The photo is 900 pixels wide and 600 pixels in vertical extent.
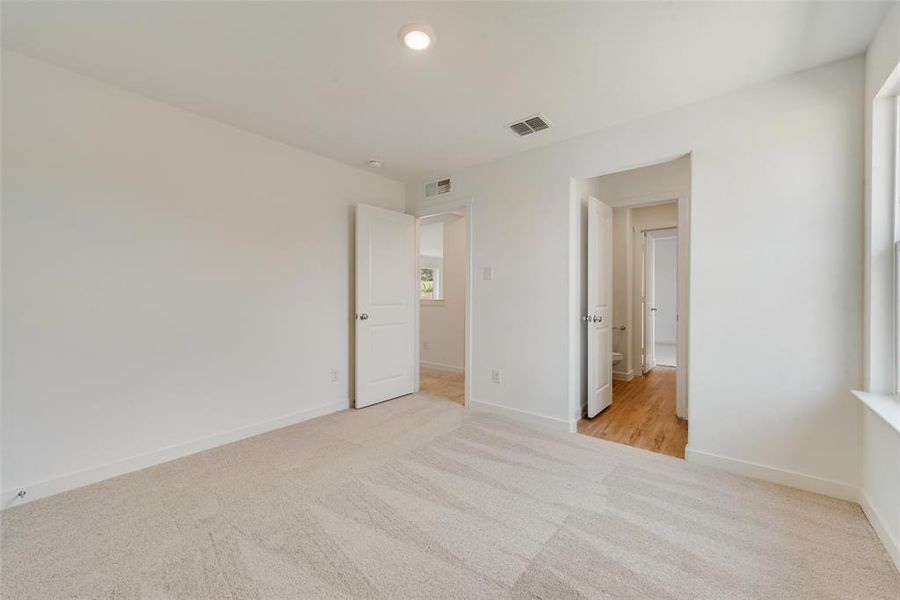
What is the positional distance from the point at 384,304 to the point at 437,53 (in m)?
2.36

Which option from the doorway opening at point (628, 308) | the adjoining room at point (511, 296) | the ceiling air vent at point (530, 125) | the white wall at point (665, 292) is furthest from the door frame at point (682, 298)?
the white wall at point (665, 292)

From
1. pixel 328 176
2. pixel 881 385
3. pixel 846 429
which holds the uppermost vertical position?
pixel 328 176

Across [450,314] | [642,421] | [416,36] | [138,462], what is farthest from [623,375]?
[138,462]

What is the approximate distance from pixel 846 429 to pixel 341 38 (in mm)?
3366

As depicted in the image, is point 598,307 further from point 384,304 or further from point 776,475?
point 384,304

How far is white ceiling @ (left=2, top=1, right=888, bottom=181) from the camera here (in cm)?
162

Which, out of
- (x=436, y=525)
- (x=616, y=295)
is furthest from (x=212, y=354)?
(x=616, y=295)

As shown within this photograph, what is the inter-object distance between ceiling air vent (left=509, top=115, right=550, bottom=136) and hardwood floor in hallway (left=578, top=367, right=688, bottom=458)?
2.44 meters

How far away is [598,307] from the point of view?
10.7ft

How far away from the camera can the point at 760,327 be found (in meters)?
2.17

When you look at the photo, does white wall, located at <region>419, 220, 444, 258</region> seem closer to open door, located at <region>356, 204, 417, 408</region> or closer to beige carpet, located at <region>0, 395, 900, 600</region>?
open door, located at <region>356, 204, 417, 408</region>

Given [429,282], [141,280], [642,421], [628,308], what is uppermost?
[429,282]

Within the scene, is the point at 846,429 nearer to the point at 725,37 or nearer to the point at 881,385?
the point at 881,385

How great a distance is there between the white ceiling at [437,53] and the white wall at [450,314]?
283cm
